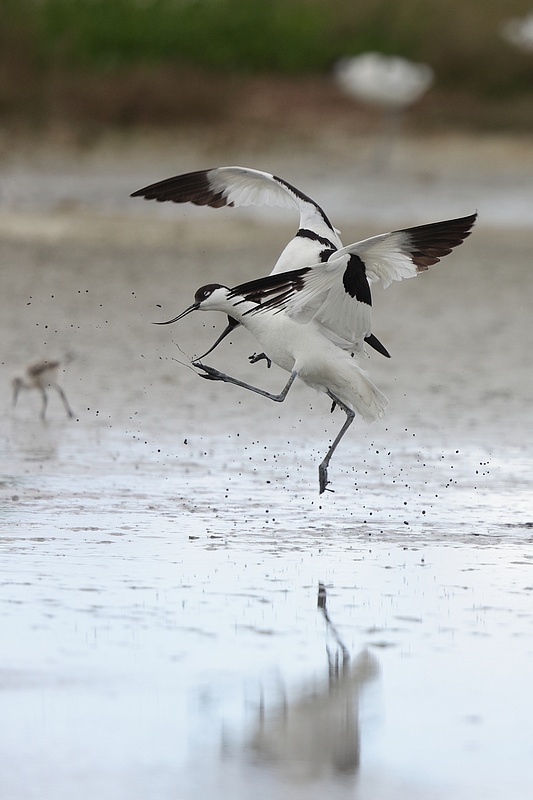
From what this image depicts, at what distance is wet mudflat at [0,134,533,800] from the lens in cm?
433

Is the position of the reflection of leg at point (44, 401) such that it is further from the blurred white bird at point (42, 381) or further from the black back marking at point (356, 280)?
the black back marking at point (356, 280)

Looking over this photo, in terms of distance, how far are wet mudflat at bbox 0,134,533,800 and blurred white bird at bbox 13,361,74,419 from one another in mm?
117

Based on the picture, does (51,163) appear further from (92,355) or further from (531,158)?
(92,355)

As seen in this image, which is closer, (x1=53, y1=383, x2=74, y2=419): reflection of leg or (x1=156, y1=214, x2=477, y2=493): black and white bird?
(x1=156, y1=214, x2=477, y2=493): black and white bird

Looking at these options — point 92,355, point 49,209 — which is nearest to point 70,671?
point 92,355

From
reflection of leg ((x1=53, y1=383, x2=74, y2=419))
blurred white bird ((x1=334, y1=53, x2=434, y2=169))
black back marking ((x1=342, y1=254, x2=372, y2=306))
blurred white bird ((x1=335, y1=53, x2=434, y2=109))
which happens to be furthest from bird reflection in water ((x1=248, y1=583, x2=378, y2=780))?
blurred white bird ((x1=335, y1=53, x2=434, y2=109))

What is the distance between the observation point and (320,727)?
14.9ft

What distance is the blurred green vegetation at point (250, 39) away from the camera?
983 inches

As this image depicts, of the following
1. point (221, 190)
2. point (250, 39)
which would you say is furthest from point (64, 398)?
point (250, 39)

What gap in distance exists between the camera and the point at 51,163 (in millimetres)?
21719

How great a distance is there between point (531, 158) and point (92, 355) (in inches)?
539

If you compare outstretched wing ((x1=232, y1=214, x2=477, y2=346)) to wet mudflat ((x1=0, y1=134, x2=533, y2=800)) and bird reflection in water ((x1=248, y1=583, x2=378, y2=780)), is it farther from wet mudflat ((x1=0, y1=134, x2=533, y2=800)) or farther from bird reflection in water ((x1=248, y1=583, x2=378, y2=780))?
bird reflection in water ((x1=248, y1=583, x2=378, y2=780))

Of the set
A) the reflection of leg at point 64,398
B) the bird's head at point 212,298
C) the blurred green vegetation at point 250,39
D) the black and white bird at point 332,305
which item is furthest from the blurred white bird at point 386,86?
the bird's head at point 212,298

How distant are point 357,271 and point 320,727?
2.90 meters
